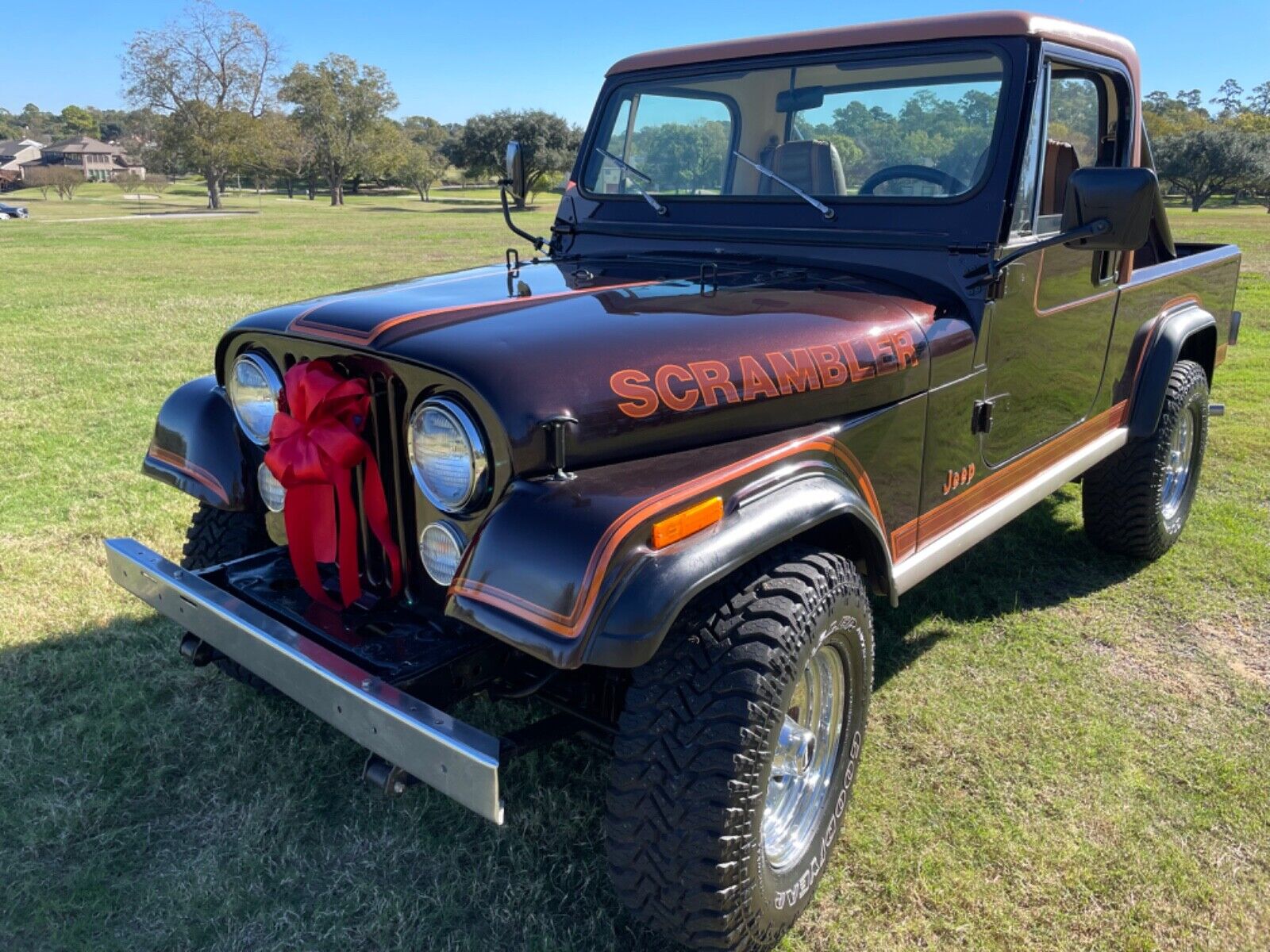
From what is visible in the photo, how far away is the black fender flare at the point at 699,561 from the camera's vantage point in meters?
1.70

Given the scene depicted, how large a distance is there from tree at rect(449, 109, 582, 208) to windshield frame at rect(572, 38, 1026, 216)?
1046 inches

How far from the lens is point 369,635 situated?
2.34 meters

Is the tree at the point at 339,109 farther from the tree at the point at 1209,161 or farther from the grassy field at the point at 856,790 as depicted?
the grassy field at the point at 856,790

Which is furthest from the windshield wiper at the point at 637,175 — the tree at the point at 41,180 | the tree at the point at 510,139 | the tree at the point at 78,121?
the tree at the point at 78,121

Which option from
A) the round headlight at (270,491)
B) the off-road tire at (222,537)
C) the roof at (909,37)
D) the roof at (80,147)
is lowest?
the off-road tire at (222,537)

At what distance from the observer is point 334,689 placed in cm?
194

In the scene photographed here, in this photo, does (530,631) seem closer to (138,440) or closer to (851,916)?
(851,916)

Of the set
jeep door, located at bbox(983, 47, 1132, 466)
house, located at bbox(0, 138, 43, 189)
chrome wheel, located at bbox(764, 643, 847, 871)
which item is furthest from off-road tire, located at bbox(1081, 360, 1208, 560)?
house, located at bbox(0, 138, 43, 189)

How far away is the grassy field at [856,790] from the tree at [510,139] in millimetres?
27045

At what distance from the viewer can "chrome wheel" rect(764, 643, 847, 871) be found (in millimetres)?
2260

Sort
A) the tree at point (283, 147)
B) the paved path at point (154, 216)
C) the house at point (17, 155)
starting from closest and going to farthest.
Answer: the paved path at point (154, 216) < the tree at point (283, 147) < the house at point (17, 155)

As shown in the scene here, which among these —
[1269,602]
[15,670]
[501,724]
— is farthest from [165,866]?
[1269,602]

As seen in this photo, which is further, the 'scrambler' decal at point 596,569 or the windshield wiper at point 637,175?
the windshield wiper at point 637,175

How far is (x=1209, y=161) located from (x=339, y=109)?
1796 inches
